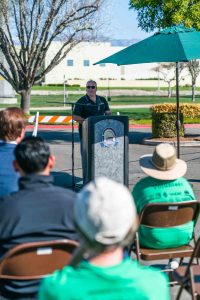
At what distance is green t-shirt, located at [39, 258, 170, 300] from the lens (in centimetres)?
246

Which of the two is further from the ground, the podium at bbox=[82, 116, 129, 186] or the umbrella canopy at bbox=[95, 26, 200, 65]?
the umbrella canopy at bbox=[95, 26, 200, 65]

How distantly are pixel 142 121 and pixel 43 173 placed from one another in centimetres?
2220

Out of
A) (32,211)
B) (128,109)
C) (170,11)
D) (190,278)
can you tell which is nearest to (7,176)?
(32,211)

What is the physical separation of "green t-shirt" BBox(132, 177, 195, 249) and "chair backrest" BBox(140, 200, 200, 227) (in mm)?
53

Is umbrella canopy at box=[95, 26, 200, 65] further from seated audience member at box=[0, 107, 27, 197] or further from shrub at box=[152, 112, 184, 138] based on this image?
shrub at box=[152, 112, 184, 138]

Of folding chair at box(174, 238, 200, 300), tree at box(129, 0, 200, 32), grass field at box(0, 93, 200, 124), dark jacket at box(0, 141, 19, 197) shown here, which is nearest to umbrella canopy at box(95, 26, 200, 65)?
dark jacket at box(0, 141, 19, 197)

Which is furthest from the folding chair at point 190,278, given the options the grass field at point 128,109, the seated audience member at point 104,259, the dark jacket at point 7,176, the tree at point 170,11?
the tree at point 170,11

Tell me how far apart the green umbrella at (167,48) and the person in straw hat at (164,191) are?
3641 millimetres

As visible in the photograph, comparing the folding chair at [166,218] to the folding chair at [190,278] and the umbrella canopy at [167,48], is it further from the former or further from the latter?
the umbrella canopy at [167,48]

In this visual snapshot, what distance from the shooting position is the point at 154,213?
527 centimetres

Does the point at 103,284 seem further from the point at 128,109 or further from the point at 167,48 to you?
the point at 128,109

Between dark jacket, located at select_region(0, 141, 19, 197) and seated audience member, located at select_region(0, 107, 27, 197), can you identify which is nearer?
dark jacket, located at select_region(0, 141, 19, 197)

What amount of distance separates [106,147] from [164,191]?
415 cm

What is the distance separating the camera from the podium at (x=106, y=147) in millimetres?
9391
